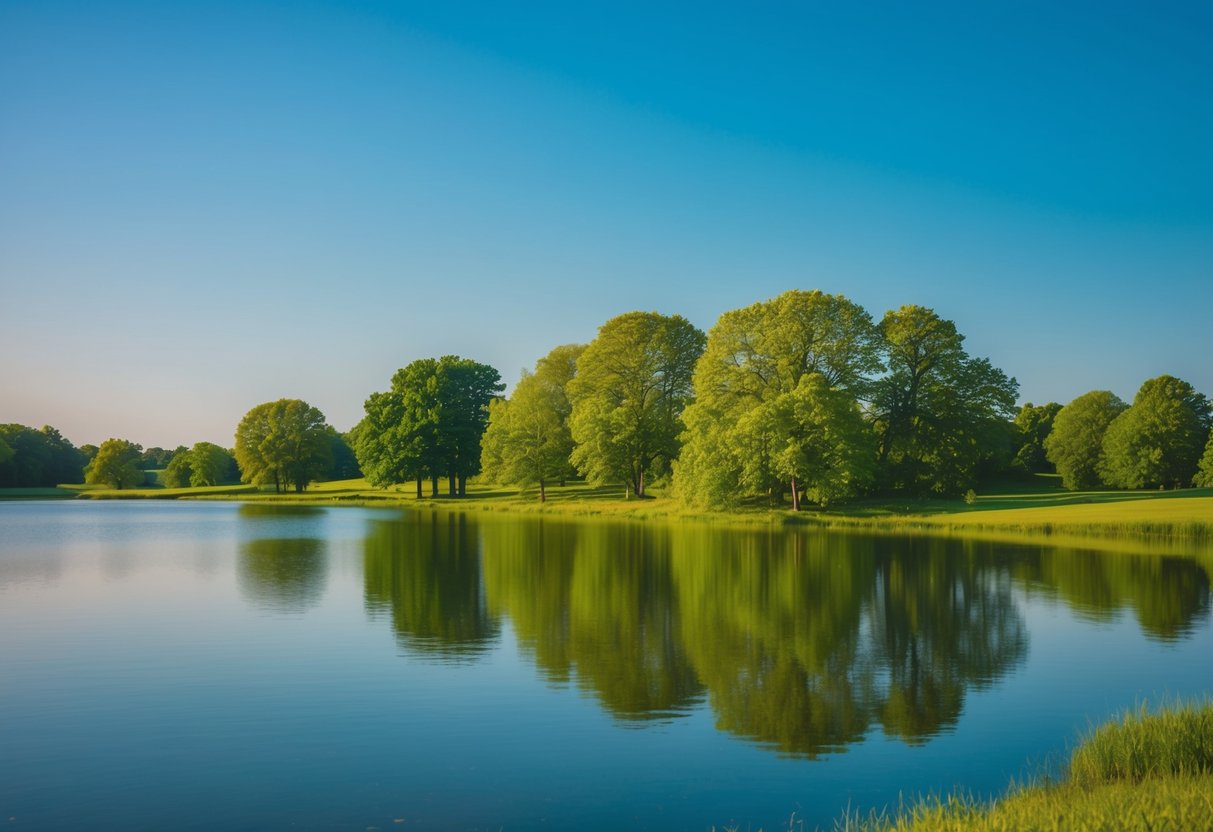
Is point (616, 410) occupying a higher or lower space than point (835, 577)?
higher

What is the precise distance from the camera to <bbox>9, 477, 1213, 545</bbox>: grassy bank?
152ft

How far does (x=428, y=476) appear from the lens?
9075cm

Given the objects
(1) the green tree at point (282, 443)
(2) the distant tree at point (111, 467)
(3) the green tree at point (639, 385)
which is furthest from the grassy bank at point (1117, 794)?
(2) the distant tree at point (111, 467)

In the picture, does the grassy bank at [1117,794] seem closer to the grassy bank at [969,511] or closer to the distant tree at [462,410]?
the grassy bank at [969,511]

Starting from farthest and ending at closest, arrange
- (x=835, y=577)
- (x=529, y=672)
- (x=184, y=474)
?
(x=184, y=474) < (x=835, y=577) < (x=529, y=672)

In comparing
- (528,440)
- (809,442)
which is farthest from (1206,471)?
(528,440)

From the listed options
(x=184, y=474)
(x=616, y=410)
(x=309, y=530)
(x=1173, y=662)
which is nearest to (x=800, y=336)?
(x=616, y=410)

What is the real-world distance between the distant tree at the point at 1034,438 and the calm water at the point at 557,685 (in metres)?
69.5

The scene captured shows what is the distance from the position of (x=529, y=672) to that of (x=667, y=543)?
1084 inches

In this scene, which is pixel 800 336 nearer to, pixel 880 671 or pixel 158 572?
pixel 158 572

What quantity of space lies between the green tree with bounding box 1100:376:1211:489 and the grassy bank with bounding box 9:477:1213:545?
579 centimetres

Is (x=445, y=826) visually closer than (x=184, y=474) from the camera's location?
Yes

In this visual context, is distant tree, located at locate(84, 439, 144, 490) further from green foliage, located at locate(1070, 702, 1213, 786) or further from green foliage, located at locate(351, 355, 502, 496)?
green foliage, located at locate(1070, 702, 1213, 786)

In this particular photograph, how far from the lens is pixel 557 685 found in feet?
52.3
